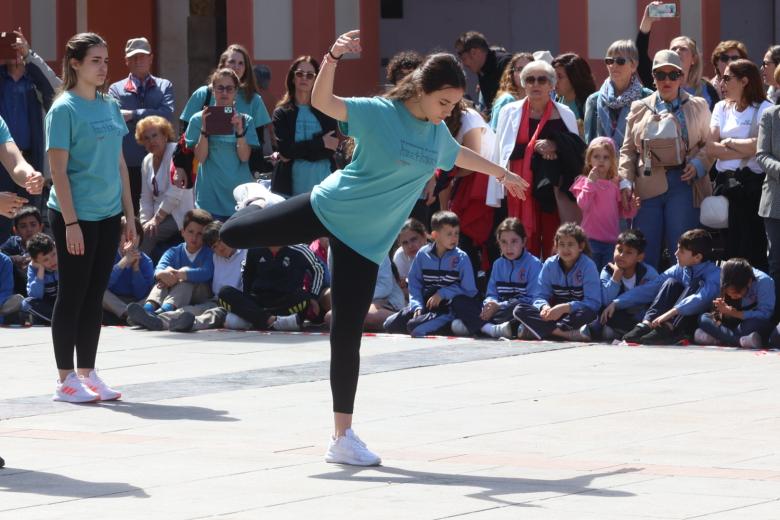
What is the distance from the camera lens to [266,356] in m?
11.1

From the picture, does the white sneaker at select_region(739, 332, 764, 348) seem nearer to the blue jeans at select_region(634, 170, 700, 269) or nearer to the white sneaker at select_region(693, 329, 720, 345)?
the white sneaker at select_region(693, 329, 720, 345)

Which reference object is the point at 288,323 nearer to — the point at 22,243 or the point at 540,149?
the point at 540,149

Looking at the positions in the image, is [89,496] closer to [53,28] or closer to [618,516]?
[618,516]

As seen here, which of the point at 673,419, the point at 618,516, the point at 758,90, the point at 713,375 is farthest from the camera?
the point at 758,90

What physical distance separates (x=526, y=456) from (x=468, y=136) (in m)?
5.37

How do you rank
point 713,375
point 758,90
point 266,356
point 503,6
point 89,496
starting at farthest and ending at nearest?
point 503,6 < point 758,90 < point 266,356 < point 713,375 < point 89,496

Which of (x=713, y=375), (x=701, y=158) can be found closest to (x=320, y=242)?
(x=701, y=158)

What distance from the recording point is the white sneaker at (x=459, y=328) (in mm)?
12109

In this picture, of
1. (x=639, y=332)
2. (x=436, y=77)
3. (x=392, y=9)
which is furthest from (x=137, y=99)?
(x=436, y=77)

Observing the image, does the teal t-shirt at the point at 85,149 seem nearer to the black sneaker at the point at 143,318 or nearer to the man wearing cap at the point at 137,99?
the black sneaker at the point at 143,318

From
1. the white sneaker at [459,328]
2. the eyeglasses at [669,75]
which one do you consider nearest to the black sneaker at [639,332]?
the white sneaker at [459,328]

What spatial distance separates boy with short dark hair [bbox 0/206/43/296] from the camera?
13695 millimetres

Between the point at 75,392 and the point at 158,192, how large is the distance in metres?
5.25

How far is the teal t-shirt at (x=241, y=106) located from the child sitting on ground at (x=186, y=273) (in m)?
1.03
